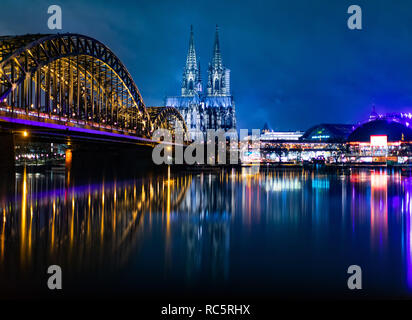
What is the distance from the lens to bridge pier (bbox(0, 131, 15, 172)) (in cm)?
3778

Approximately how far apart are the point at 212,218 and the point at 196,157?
85477mm

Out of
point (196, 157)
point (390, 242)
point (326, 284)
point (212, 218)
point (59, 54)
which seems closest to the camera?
point (326, 284)

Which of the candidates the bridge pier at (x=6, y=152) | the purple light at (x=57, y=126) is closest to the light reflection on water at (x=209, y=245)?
the purple light at (x=57, y=126)

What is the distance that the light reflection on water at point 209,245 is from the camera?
37.4 feet

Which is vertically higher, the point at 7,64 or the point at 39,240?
the point at 7,64

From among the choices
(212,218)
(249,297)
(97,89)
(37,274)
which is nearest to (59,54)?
(97,89)

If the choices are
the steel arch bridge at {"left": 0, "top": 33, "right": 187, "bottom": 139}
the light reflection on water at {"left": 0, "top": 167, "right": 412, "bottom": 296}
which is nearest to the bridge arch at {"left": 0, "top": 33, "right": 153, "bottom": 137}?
the steel arch bridge at {"left": 0, "top": 33, "right": 187, "bottom": 139}

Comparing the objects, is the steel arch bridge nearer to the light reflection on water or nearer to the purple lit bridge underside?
the purple lit bridge underside

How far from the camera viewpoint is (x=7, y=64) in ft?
131

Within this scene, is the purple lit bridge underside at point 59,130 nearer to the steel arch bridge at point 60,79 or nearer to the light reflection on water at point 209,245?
the steel arch bridge at point 60,79

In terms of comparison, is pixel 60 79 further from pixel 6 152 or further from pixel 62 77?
pixel 6 152

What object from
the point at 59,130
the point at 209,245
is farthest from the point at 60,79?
the point at 209,245
